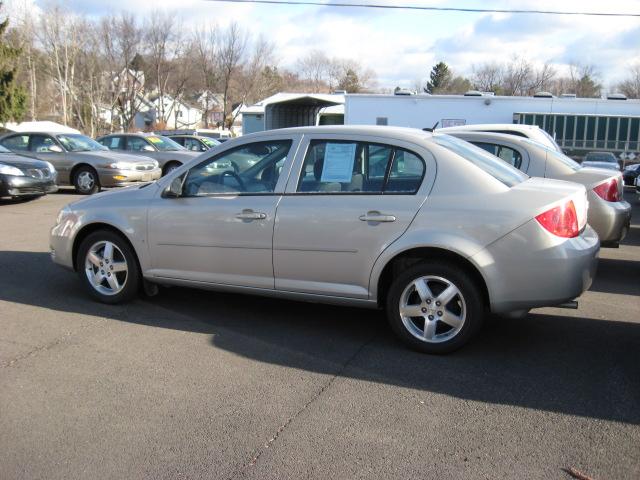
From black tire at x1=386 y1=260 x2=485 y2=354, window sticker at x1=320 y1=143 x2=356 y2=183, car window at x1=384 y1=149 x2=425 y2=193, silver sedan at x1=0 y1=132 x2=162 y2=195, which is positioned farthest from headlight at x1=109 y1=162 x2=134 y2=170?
black tire at x1=386 y1=260 x2=485 y2=354

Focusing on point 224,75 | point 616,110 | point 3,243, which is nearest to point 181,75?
point 224,75

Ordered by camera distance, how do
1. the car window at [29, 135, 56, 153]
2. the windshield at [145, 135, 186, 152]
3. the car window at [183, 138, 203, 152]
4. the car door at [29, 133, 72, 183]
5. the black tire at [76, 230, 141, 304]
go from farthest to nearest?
the car window at [183, 138, 203, 152] → the windshield at [145, 135, 186, 152] → the car window at [29, 135, 56, 153] → the car door at [29, 133, 72, 183] → the black tire at [76, 230, 141, 304]

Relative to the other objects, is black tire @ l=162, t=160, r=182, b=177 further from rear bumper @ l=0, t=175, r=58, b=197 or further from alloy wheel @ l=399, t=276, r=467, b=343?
alloy wheel @ l=399, t=276, r=467, b=343

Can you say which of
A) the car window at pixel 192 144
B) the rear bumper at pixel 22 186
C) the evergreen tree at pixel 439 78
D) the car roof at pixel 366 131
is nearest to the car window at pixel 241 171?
the car roof at pixel 366 131

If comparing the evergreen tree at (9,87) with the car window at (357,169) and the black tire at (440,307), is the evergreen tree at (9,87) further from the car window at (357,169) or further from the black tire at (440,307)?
the black tire at (440,307)

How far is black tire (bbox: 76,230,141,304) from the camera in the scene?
18.2 ft

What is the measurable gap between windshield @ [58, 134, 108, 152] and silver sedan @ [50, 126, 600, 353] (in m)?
11.0

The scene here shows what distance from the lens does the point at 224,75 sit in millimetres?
58500

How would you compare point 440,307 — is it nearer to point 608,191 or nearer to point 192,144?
point 608,191

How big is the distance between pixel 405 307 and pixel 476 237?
73 cm

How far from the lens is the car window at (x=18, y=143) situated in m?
15.3

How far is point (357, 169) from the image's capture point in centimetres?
475

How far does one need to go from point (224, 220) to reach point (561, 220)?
2563 millimetres

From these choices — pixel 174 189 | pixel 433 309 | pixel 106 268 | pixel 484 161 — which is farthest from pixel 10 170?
pixel 433 309
